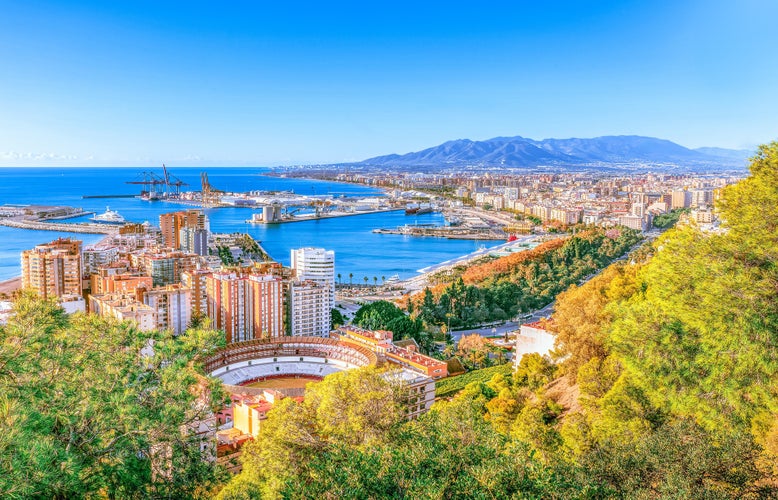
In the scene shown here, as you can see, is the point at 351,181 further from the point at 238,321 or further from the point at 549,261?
the point at 238,321

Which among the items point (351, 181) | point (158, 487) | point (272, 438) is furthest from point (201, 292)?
point (351, 181)

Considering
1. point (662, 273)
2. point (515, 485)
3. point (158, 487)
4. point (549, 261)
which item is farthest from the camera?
point (549, 261)

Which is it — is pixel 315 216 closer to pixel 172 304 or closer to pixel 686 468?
pixel 172 304

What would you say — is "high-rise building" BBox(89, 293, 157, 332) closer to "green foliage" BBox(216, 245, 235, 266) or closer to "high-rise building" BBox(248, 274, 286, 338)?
"high-rise building" BBox(248, 274, 286, 338)

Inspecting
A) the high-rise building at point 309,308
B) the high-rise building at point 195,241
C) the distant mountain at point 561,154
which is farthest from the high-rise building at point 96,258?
the distant mountain at point 561,154

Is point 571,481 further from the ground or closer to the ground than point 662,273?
closer to the ground

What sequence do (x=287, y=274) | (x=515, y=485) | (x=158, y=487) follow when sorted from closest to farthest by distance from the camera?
(x=515, y=485) < (x=158, y=487) < (x=287, y=274)

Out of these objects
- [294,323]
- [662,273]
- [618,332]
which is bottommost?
[294,323]
